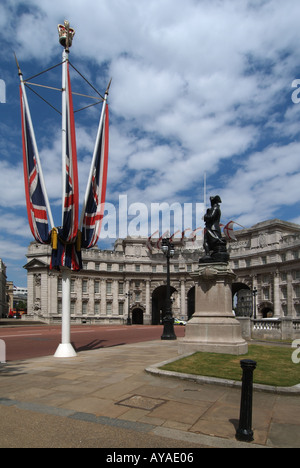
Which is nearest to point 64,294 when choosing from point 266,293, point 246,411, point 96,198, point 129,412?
point 96,198

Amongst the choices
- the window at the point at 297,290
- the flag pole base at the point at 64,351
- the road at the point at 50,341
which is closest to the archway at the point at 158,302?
the window at the point at 297,290

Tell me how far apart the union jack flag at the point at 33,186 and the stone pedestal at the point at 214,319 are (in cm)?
624

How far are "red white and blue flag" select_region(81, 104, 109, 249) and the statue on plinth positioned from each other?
4.52 m

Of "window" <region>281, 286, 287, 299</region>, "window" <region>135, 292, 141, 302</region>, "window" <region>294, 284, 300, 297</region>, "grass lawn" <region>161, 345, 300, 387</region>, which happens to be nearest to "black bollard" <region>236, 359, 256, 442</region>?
"grass lawn" <region>161, 345, 300, 387</region>

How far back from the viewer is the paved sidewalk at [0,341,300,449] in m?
5.28

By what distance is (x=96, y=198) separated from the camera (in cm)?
1546

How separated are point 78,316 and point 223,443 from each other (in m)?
68.8

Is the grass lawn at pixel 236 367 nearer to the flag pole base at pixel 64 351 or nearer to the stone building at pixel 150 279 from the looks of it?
the flag pole base at pixel 64 351

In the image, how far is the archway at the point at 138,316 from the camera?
7896 centimetres

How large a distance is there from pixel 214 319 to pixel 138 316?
68.3m

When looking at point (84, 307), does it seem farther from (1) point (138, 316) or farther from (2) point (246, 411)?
(2) point (246, 411)

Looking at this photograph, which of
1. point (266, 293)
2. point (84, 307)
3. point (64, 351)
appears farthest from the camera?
point (84, 307)

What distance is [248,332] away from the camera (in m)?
24.2
